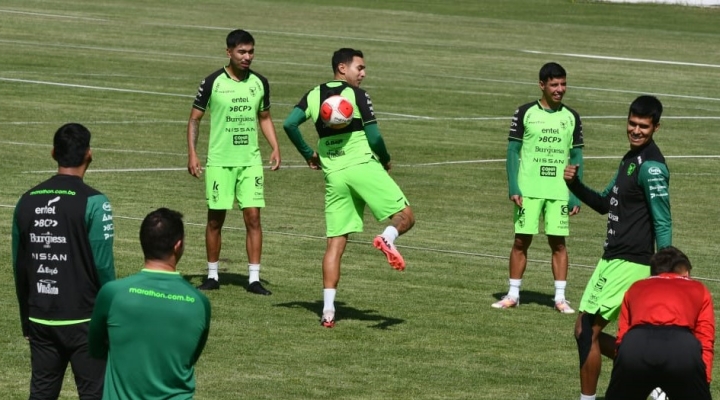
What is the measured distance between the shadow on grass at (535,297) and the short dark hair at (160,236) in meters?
8.43

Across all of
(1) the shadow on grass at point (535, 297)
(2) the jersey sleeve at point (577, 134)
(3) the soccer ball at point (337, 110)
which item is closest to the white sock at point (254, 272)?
(3) the soccer ball at point (337, 110)

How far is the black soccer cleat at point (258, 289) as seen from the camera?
15.4 meters

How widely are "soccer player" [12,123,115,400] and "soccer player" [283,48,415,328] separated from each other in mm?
4865

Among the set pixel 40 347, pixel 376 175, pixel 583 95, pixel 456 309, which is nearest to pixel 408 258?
pixel 456 309

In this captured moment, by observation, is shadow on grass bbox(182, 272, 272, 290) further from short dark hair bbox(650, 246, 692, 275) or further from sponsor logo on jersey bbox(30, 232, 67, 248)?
short dark hair bbox(650, 246, 692, 275)

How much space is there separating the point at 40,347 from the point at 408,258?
29.9ft

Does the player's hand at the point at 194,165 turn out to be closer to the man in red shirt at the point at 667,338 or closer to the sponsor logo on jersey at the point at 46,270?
the sponsor logo on jersey at the point at 46,270

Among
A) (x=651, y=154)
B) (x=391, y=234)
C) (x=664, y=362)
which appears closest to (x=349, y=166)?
(x=391, y=234)

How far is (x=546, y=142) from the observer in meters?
15.4

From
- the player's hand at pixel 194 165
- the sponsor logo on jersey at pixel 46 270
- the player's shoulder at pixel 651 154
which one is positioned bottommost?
the sponsor logo on jersey at pixel 46 270

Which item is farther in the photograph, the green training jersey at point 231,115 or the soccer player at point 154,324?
the green training jersey at point 231,115

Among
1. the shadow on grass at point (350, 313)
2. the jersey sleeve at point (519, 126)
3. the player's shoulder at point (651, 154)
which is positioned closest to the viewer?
the player's shoulder at point (651, 154)

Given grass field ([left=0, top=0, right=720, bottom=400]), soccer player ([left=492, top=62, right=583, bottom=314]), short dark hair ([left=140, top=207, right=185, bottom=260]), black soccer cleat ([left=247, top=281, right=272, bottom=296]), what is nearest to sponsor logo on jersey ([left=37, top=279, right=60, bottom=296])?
short dark hair ([left=140, top=207, right=185, bottom=260])

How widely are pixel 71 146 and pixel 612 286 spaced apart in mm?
4011
